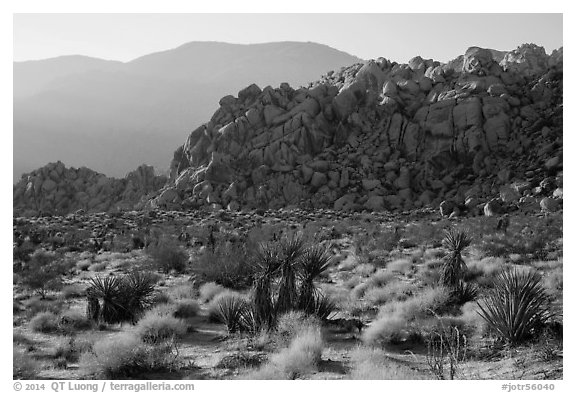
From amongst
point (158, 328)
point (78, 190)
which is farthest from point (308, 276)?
point (78, 190)

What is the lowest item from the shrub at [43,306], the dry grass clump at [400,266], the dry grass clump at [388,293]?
the shrub at [43,306]

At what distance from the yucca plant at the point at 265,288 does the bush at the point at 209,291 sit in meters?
4.07

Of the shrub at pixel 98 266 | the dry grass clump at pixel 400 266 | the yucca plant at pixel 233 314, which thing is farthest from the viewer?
the shrub at pixel 98 266

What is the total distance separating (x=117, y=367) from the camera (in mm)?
7777

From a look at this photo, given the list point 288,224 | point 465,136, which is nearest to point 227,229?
point 288,224

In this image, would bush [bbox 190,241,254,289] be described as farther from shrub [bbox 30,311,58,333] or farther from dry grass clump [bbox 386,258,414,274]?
dry grass clump [bbox 386,258,414,274]

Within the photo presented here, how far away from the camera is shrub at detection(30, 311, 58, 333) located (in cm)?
1138

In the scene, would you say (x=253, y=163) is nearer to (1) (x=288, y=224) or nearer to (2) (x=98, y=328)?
(1) (x=288, y=224)

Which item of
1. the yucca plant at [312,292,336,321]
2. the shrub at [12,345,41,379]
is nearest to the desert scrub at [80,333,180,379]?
the shrub at [12,345,41,379]

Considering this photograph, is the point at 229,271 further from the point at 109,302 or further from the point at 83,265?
the point at 83,265

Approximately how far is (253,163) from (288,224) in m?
23.2

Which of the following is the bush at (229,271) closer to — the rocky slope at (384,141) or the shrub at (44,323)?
the shrub at (44,323)

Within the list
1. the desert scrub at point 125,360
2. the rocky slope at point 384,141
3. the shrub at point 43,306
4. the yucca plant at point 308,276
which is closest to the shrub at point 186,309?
the desert scrub at point 125,360

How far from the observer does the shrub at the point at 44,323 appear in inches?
448
